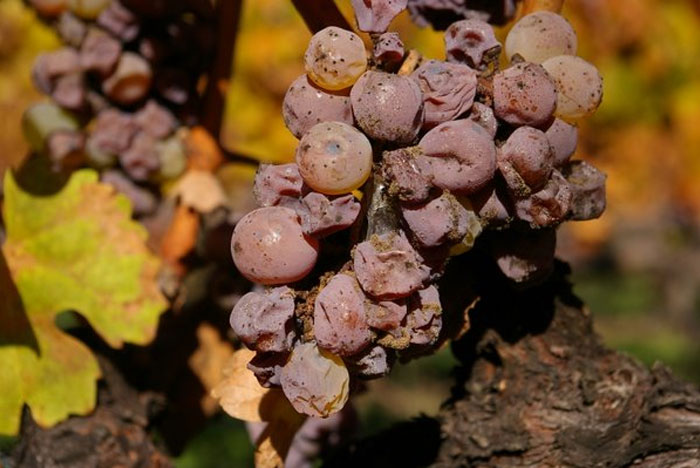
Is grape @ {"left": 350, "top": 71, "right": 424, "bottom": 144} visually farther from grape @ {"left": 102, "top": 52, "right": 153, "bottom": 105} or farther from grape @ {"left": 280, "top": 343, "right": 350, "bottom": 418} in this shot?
grape @ {"left": 102, "top": 52, "right": 153, "bottom": 105}

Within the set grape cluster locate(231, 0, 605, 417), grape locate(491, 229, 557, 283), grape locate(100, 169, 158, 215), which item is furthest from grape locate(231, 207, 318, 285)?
grape locate(100, 169, 158, 215)

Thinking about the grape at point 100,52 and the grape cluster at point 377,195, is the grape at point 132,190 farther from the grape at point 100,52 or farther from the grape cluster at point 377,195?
the grape cluster at point 377,195

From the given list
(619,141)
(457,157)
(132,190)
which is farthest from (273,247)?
(619,141)

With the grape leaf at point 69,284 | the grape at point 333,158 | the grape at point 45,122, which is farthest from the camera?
the grape at point 45,122

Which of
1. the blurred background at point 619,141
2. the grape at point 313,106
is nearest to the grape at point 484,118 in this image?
the grape at point 313,106

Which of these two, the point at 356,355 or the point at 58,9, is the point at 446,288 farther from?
the point at 58,9

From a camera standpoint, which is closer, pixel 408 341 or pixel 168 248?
pixel 408 341

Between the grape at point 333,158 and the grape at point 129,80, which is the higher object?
the grape at point 333,158

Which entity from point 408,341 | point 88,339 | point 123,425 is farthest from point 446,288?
point 88,339
